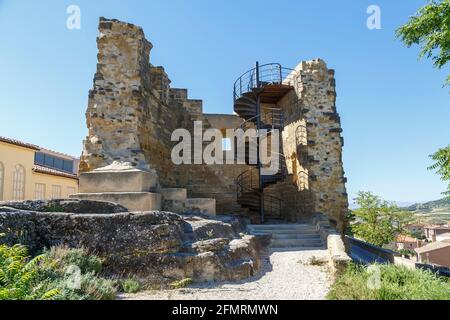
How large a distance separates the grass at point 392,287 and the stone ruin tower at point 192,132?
4.64m

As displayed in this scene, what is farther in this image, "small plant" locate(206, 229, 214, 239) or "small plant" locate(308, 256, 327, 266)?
"small plant" locate(308, 256, 327, 266)

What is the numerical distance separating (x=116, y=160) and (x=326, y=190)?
6805mm

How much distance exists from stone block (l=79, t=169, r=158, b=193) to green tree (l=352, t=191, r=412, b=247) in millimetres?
17185

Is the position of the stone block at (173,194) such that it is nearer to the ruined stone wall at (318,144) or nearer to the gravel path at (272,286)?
the gravel path at (272,286)

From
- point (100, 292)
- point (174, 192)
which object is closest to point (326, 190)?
point (174, 192)

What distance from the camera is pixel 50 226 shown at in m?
5.34

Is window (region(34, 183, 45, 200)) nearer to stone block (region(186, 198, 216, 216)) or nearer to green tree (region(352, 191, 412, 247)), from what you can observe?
stone block (region(186, 198, 216, 216))

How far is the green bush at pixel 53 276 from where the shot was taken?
349cm

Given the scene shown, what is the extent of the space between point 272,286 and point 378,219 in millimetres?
18180

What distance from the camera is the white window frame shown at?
1626cm

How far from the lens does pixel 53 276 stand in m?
4.32

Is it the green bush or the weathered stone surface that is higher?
the weathered stone surface

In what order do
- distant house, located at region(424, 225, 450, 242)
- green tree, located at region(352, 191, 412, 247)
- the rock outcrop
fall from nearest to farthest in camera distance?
the rock outcrop
green tree, located at region(352, 191, 412, 247)
distant house, located at region(424, 225, 450, 242)

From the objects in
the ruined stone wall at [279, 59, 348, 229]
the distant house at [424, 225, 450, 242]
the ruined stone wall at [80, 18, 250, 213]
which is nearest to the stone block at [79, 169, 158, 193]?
the ruined stone wall at [80, 18, 250, 213]
